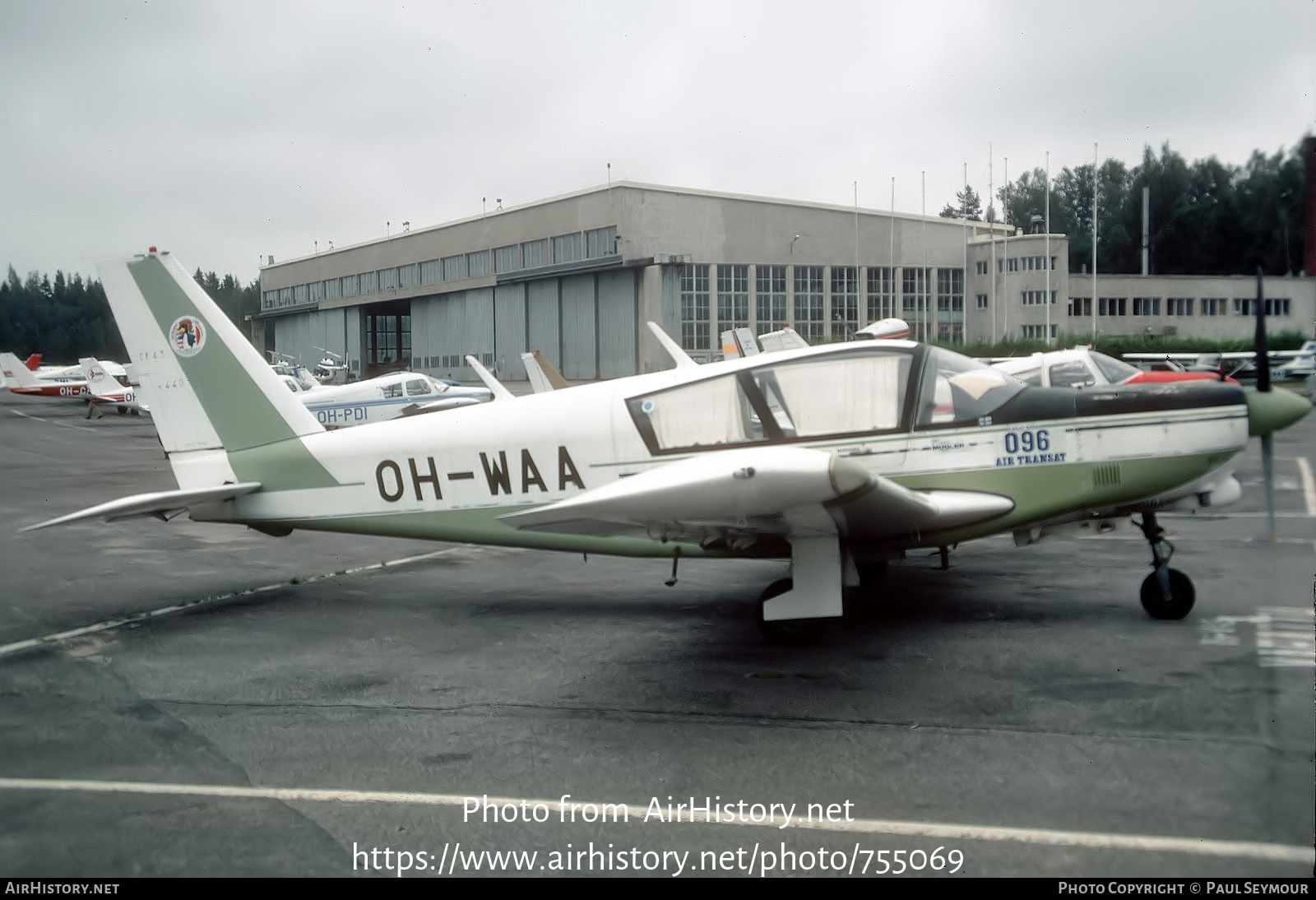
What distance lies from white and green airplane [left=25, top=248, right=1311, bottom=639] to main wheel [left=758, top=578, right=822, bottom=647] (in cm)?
2

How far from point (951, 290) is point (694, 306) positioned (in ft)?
41.5

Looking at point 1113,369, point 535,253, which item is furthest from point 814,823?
point 535,253

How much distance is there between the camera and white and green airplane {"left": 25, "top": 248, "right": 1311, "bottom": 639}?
21.0 ft

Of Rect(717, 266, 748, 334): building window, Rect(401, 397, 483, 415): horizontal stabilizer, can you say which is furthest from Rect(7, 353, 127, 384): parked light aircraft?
Rect(717, 266, 748, 334): building window

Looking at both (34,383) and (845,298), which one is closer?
(845,298)

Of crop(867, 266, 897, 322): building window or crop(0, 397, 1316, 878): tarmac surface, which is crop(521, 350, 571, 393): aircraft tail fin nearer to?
crop(0, 397, 1316, 878): tarmac surface

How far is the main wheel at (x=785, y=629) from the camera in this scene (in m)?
7.25

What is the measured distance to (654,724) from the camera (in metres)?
5.73

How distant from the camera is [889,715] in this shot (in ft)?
18.7

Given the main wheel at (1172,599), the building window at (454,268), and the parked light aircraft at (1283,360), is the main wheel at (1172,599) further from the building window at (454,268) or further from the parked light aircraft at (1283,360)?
the building window at (454,268)

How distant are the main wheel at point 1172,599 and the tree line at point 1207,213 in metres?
2.28

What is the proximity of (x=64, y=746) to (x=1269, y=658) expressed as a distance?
721 cm

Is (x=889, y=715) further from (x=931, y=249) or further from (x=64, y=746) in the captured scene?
(x=931, y=249)

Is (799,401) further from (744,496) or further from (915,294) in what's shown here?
(915,294)
